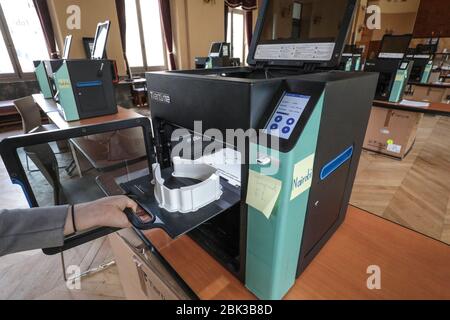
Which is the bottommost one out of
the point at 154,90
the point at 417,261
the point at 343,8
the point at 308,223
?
the point at 417,261

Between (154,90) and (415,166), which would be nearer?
(154,90)

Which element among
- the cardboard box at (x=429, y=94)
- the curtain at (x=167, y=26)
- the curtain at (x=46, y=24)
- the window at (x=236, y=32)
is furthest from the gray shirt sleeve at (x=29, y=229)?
the window at (x=236, y=32)

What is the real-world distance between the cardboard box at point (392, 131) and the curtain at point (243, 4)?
5.07 meters

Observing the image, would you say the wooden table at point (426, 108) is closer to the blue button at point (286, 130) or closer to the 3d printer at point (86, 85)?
the blue button at point (286, 130)

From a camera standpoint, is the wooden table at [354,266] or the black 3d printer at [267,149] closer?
the black 3d printer at [267,149]

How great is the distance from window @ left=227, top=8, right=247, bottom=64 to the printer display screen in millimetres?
6675

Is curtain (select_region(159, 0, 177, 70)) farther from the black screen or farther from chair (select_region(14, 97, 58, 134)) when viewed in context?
the black screen

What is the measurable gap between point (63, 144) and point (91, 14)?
300cm

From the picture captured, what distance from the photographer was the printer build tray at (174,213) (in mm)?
538

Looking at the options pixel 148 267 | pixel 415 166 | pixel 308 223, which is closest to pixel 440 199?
pixel 415 166

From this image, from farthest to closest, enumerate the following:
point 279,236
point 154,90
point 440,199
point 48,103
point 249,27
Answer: point 249,27
point 48,103
point 440,199
point 154,90
point 279,236

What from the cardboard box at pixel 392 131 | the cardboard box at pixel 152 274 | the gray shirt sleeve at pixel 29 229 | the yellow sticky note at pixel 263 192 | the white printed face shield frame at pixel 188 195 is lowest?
the cardboard box at pixel 392 131

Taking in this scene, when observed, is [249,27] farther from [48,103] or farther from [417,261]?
[417,261]

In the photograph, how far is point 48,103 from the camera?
2.46m
